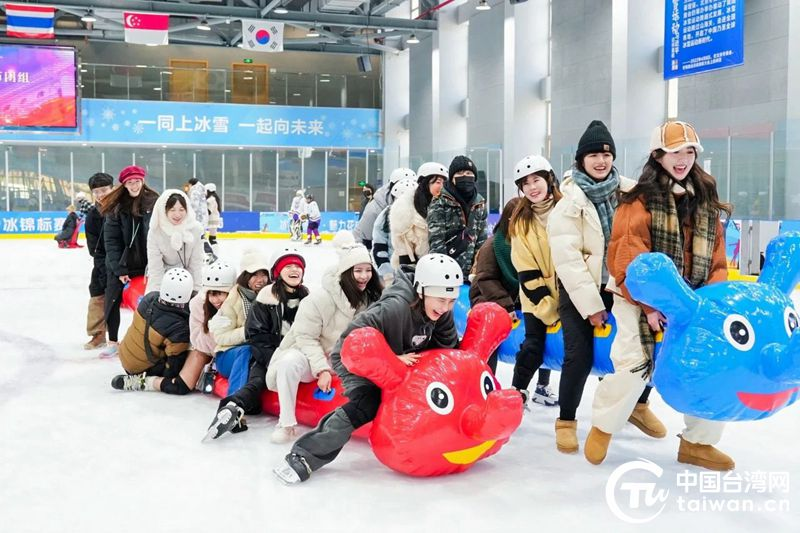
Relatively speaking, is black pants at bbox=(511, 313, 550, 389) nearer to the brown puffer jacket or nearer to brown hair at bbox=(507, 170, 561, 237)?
brown hair at bbox=(507, 170, 561, 237)

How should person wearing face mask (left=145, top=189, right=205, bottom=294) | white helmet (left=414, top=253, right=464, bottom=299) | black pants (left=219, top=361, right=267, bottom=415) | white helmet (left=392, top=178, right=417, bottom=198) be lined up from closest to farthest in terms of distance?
white helmet (left=414, top=253, right=464, bottom=299)
black pants (left=219, top=361, right=267, bottom=415)
white helmet (left=392, top=178, right=417, bottom=198)
person wearing face mask (left=145, top=189, right=205, bottom=294)

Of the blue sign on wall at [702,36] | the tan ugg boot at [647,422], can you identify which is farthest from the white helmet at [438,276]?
the blue sign on wall at [702,36]

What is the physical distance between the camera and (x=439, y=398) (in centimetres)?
334

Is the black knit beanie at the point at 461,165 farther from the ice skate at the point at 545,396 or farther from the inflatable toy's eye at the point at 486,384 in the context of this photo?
the inflatable toy's eye at the point at 486,384

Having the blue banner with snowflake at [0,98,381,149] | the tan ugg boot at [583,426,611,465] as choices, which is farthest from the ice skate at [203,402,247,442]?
the blue banner with snowflake at [0,98,381,149]

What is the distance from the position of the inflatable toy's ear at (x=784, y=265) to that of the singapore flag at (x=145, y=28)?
15484mm

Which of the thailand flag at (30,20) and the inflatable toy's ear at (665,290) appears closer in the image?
the inflatable toy's ear at (665,290)

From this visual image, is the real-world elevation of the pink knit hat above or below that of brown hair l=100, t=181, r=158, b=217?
above

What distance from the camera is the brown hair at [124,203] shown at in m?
6.27

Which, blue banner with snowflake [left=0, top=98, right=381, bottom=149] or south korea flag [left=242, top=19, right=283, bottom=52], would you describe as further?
blue banner with snowflake [left=0, top=98, right=381, bottom=149]

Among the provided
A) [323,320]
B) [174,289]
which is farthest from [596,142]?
[174,289]

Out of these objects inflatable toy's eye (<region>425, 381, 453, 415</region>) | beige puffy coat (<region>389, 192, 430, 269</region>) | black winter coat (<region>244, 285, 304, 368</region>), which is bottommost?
inflatable toy's eye (<region>425, 381, 453, 415</region>)

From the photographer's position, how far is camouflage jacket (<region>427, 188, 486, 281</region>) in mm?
4961
